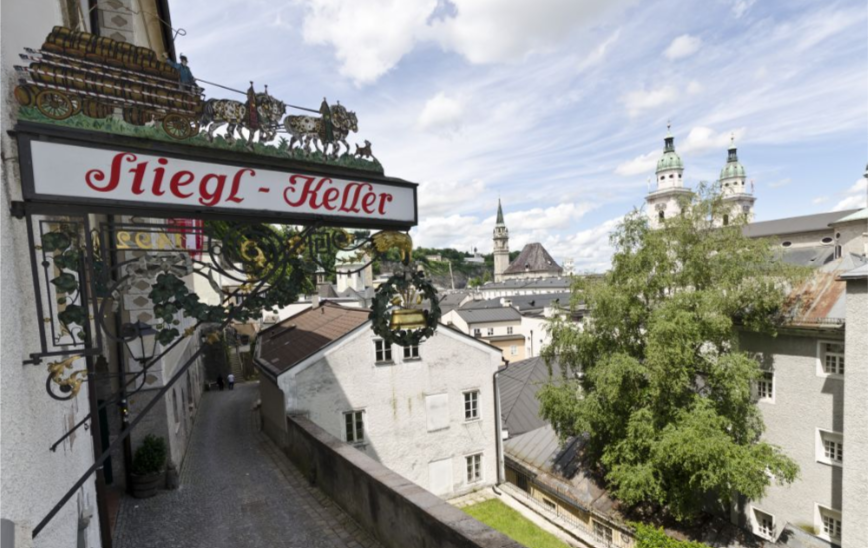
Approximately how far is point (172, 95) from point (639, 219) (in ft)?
54.2

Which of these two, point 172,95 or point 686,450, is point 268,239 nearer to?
point 172,95

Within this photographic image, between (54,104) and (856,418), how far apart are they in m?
18.9

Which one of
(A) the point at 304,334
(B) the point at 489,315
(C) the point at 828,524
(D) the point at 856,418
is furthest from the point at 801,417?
(B) the point at 489,315

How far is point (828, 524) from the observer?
1540 cm

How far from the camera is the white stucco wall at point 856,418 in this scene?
1327 cm

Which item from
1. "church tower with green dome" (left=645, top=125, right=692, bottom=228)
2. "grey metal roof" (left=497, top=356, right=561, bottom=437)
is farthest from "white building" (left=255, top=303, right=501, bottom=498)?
"church tower with green dome" (left=645, top=125, right=692, bottom=228)

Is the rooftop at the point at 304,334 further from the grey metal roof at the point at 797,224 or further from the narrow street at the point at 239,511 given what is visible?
the grey metal roof at the point at 797,224

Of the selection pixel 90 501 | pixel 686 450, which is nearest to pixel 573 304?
pixel 686 450

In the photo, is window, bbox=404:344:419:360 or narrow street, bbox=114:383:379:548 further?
window, bbox=404:344:419:360

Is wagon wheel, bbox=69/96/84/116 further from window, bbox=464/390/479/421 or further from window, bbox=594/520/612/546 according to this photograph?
window, bbox=594/520/612/546

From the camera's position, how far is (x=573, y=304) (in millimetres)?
18000

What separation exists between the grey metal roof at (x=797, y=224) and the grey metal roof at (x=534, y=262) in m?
55.2

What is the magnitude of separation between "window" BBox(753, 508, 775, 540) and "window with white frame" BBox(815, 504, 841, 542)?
148 centimetres

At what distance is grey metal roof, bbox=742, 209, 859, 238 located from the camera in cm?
7369
